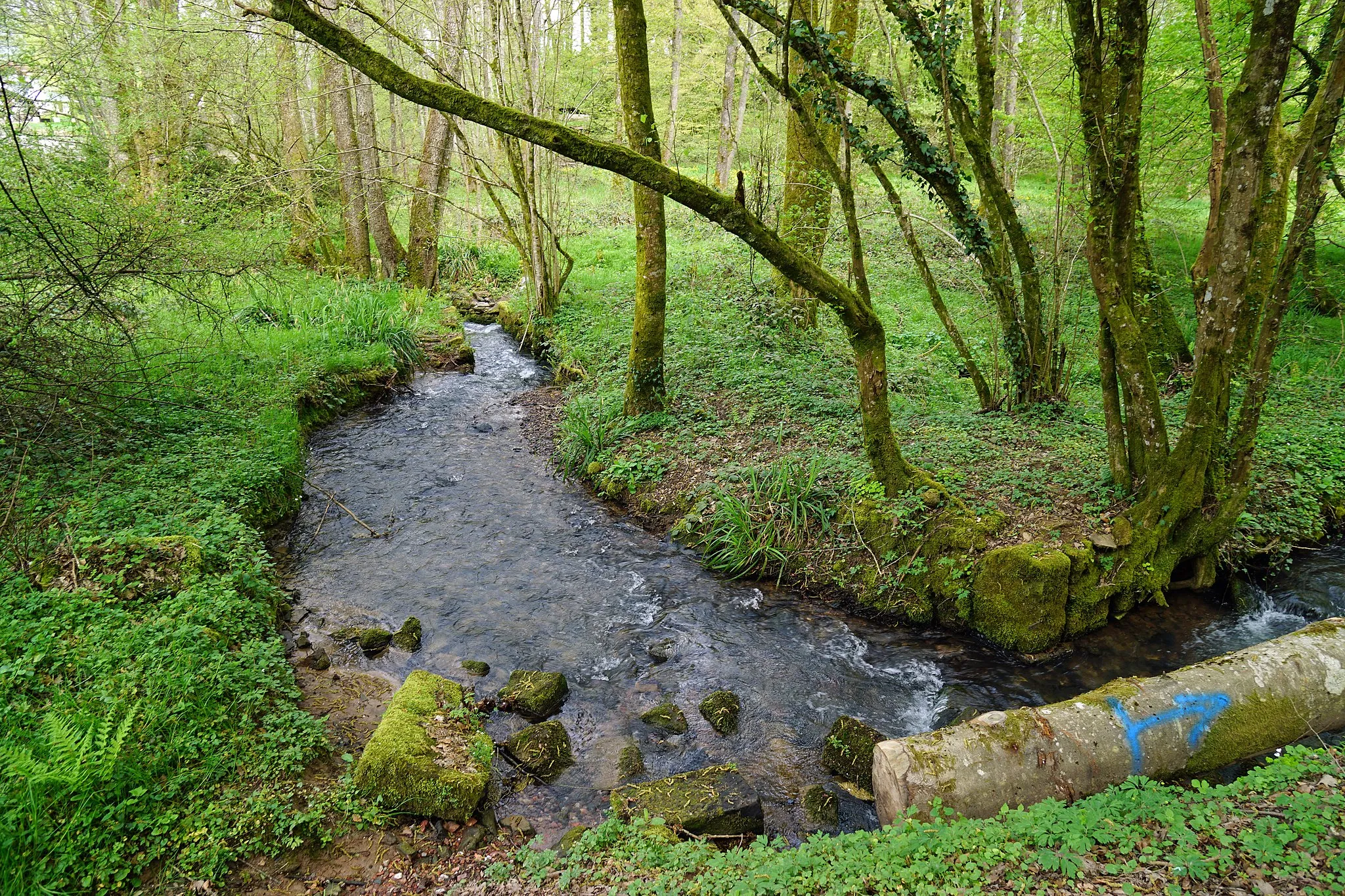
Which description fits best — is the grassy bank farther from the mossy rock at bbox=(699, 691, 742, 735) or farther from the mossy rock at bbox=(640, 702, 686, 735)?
the mossy rock at bbox=(640, 702, 686, 735)

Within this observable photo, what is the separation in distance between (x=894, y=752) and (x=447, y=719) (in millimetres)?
2623

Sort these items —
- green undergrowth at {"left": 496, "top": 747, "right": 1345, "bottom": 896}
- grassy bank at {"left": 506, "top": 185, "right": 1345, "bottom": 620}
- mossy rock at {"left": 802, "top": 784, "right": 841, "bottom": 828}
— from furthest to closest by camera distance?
grassy bank at {"left": 506, "top": 185, "right": 1345, "bottom": 620} → mossy rock at {"left": 802, "top": 784, "right": 841, "bottom": 828} → green undergrowth at {"left": 496, "top": 747, "right": 1345, "bottom": 896}

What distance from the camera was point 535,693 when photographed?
4.74m

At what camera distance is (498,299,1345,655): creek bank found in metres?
5.27

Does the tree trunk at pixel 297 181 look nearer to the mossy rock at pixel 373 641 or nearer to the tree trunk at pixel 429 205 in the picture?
the tree trunk at pixel 429 205

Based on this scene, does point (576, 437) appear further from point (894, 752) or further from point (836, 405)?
point (894, 752)

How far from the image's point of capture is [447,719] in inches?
170

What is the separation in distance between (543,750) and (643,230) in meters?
5.76

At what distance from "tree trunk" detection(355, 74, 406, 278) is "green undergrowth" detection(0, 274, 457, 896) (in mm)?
6584

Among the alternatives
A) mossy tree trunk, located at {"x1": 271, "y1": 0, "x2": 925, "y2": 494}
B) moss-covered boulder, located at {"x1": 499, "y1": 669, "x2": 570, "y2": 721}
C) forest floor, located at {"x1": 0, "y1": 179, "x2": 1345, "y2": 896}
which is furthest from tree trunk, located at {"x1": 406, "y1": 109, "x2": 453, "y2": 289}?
moss-covered boulder, located at {"x1": 499, "y1": 669, "x2": 570, "y2": 721}

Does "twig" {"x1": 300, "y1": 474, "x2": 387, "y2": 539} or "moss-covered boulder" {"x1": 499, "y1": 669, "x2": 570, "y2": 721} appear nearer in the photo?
"moss-covered boulder" {"x1": 499, "y1": 669, "x2": 570, "y2": 721}

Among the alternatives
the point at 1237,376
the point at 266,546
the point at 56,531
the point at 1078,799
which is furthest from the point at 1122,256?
the point at 56,531

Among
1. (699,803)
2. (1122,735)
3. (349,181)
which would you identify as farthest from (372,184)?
(1122,735)

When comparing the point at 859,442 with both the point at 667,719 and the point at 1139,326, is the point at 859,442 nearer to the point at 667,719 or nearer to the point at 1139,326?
the point at 1139,326
